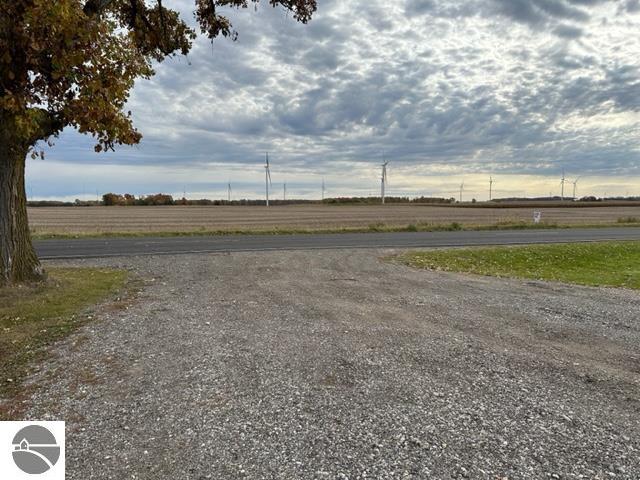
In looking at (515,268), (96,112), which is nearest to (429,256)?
(515,268)

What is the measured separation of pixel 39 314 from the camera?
6.76 m

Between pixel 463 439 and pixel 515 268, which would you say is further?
pixel 515 268

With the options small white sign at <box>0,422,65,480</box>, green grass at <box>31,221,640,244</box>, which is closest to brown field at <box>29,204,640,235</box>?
green grass at <box>31,221,640,244</box>

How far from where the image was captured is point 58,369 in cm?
463

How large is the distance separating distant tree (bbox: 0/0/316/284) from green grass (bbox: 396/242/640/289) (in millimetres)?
9837

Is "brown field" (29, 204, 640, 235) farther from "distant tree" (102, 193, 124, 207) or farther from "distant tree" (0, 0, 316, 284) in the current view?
"distant tree" (102, 193, 124, 207)

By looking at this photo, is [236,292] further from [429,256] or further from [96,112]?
[429,256]

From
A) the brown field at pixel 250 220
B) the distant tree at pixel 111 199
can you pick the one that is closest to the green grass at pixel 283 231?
the brown field at pixel 250 220

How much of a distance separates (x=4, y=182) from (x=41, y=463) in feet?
24.8

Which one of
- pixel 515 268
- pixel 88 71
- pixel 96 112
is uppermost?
pixel 88 71

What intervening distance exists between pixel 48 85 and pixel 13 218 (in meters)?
3.11

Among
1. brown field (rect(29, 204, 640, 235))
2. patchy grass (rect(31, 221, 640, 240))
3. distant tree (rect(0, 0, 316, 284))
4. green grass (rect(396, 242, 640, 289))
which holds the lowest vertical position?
green grass (rect(396, 242, 640, 289))

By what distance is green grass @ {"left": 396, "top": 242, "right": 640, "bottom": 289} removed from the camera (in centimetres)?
1199

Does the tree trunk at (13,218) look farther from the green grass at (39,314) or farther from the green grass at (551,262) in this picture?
the green grass at (551,262)
